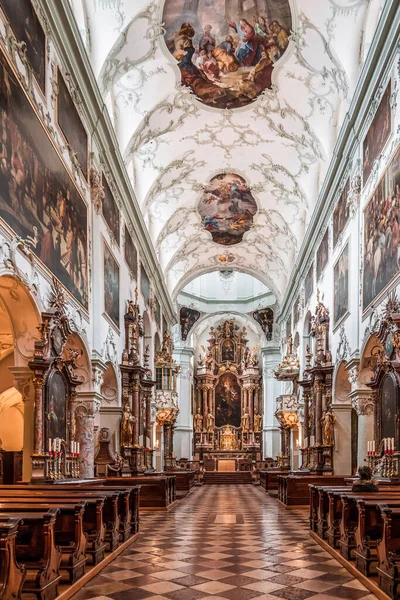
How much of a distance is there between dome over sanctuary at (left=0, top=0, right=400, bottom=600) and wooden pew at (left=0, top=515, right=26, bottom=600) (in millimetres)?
28

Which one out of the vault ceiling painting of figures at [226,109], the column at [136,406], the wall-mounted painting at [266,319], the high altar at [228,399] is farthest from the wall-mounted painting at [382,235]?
the high altar at [228,399]

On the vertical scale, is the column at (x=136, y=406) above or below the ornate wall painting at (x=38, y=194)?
below

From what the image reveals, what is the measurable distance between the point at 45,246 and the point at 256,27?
991 centimetres

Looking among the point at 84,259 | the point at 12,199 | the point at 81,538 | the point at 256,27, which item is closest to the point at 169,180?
the point at 256,27

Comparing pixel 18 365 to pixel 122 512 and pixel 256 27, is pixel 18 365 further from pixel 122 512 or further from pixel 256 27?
pixel 256 27

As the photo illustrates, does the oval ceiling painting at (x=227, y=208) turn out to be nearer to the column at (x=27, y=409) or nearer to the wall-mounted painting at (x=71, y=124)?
the wall-mounted painting at (x=71, y=124)

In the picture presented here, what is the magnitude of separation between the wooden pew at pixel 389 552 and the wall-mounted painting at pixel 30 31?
848 centimetres

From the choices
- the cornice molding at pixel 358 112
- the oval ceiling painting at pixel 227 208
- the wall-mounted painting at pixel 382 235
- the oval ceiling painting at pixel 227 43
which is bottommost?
→ the wall-mounted painting at pixel 382 235

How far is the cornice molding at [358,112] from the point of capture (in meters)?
12.9

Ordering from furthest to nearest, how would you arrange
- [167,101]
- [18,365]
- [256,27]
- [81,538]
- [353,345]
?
[167,101] < [256,27] < [353,345] < [18,365] < [81,538]

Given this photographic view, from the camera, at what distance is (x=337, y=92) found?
738 inches

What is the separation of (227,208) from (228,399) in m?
21.3

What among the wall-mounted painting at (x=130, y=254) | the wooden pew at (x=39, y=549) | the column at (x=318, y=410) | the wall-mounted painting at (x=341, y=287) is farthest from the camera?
the wall-mounted painting at (x=130, y=254)

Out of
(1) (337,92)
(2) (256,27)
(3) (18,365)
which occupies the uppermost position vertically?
(2) (256,27)
